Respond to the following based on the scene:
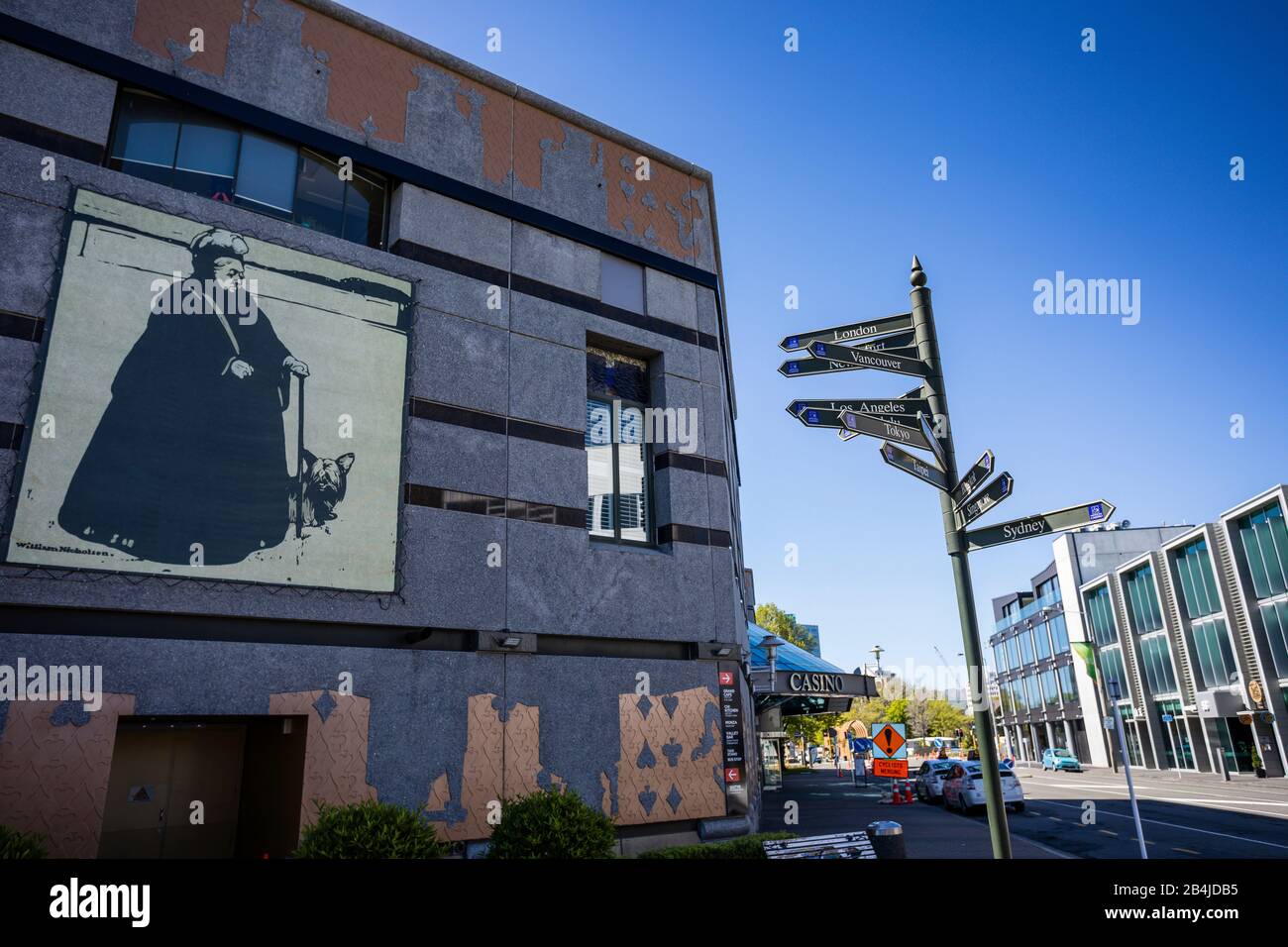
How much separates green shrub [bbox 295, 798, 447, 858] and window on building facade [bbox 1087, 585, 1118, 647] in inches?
2466

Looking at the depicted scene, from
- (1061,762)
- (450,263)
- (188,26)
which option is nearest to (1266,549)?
(1061,762)

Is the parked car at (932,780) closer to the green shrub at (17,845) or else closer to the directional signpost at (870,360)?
the directional signpost at (870,360)

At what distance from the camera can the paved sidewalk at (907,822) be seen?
16359mm

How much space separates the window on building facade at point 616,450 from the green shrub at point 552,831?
5.68 m

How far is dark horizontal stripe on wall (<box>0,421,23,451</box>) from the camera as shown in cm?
948

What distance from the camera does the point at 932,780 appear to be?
30.8 metres

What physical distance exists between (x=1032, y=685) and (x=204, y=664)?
3362 inches

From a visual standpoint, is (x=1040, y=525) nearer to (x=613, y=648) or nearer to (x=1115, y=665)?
(x=613, y=648)


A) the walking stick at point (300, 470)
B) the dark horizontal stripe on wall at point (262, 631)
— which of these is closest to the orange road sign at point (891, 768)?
the dark horizontal stripe on wall at point (262, 631)

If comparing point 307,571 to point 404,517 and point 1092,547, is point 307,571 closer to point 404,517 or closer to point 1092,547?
point 404,517

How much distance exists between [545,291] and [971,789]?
21122 mm

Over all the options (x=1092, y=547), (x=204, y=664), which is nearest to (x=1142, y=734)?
(x=1092, y=547)

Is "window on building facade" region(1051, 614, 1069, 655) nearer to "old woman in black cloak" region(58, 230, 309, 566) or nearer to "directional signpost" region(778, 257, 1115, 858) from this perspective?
"directional signpost" region(778, 257, 1115, 858)

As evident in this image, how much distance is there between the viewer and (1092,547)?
218 ft
